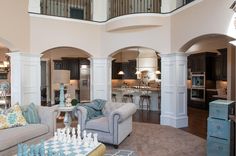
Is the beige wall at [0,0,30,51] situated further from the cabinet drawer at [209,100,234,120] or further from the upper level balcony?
the cabinet drawer at [209,100,234,120]

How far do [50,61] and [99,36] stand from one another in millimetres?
5329

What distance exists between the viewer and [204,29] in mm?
5379

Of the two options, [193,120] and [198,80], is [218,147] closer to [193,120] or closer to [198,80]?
[193,120]

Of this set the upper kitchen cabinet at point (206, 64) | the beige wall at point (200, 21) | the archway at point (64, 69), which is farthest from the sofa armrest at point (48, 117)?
the upper kitchen cabinet at point (206, 64)

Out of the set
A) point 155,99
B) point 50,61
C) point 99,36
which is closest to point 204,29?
point 99,36

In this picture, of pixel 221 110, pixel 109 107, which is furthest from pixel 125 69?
pixel 221 110

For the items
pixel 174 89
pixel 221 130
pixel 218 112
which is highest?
pixel 174 89

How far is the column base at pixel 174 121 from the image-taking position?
6629 millimetres

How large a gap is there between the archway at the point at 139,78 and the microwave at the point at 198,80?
1.69 meters

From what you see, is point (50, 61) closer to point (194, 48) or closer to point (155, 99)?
point (155, 99)

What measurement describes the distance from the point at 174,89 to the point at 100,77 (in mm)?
2898

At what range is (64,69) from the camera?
12.3m

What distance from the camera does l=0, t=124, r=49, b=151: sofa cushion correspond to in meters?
3.54

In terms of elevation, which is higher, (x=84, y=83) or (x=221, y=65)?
(x=221, y=65)
